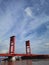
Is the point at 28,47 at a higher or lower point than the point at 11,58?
higher

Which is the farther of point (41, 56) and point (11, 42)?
point (41, 56)

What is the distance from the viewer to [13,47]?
212 ft

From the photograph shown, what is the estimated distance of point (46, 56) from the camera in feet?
267

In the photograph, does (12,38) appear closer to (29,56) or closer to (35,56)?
(29,56)

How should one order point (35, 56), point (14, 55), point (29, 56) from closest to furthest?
point (14, 55)
point (29, 56)
point (35, 56)

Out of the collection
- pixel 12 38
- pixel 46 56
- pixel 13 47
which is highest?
pixel 12 38

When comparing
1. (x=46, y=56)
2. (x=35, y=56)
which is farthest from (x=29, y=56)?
(x=46, y=56)

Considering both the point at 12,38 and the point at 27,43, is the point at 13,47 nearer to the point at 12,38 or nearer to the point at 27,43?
the point at 12,38

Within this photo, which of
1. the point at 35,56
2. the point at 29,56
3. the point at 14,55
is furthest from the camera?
the point at 35,56

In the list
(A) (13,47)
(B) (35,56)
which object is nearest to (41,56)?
(B) (35,56)

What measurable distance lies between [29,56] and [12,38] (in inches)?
654

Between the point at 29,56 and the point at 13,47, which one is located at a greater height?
the point at 13,47

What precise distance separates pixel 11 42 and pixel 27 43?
19107 millimetres

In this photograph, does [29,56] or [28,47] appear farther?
[28,47]
